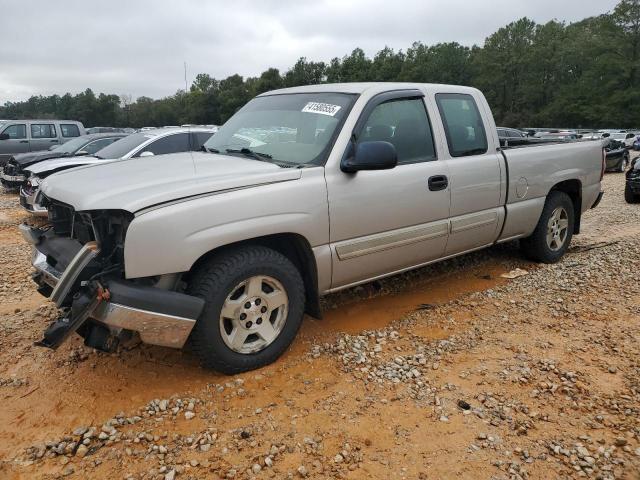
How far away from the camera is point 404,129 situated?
3.97m

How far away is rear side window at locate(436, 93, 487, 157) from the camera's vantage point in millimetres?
4254

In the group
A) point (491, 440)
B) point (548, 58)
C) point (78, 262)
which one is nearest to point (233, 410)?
point (78, 262)

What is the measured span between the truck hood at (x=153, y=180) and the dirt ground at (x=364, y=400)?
117 centimetres

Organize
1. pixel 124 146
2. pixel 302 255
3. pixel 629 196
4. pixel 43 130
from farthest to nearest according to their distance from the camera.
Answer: pixel 43 130 < pixel 629 196 < pixel 124 146 < pixel 302 255

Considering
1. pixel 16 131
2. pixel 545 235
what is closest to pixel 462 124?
pixel 545 235

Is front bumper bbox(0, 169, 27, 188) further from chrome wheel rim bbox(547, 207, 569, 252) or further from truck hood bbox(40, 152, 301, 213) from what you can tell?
chrome wheel rim bbox(547, 207, 569, 252)

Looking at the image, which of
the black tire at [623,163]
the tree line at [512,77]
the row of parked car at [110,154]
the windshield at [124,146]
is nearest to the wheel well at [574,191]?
the row of parked car at [110,154]

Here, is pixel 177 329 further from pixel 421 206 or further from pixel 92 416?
pixel 421 206

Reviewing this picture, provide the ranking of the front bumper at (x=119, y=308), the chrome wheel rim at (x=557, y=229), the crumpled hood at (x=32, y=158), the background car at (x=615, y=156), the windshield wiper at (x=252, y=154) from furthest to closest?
the background car at (x=615, y=156) → the crumpled hood at (x=32, y=158) → the chrome wheel rim at (x=557, y=229) → the windshield wiper at (x=252, y=154) → the front bumper at (x=119, y=308)

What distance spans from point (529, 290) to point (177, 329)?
340 cm

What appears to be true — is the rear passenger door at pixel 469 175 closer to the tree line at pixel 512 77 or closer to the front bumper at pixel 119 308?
the front bumper at pixel 119 308

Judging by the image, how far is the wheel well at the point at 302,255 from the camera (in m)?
3.35

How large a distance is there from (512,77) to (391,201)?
68429mm

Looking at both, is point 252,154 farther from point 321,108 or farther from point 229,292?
point 229,292
